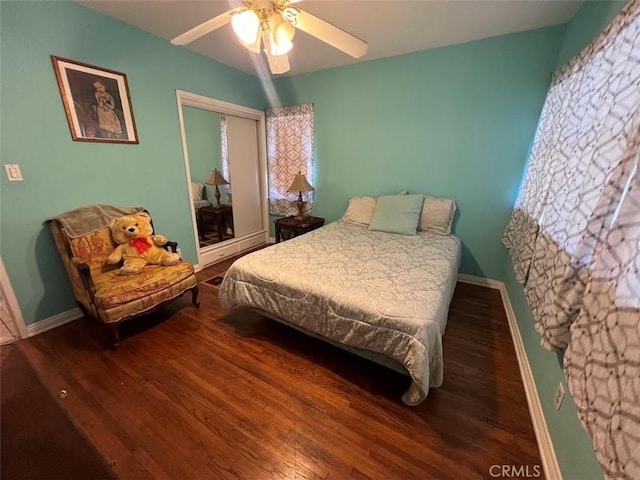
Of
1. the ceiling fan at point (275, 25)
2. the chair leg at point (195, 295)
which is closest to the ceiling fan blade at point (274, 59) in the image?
the ceiling fan at point (275, 25)

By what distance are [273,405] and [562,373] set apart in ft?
4.87

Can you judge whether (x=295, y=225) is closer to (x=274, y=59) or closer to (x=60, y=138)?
(x=274, y=59)

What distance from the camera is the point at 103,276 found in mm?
2055

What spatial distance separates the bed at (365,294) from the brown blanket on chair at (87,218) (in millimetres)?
1232

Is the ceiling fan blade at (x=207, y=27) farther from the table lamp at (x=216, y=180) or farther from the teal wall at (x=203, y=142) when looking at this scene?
the table lamp at (x=216, y=180)

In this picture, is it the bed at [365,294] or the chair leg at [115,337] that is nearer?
the bed at [365,294]

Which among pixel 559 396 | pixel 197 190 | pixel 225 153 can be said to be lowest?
pixel 559 396

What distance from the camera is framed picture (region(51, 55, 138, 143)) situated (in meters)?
2.01

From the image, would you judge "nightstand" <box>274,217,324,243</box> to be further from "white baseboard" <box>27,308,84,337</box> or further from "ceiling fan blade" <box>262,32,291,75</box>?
"white baseboard" <box>27,308,84,337</box>

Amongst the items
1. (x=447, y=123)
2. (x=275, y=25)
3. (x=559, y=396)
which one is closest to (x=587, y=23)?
(x=447, y=123)

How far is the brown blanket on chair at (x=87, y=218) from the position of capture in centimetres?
200

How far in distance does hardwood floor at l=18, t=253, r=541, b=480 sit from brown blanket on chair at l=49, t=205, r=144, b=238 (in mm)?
837

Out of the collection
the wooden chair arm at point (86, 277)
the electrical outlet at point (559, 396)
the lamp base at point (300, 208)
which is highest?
the lamp base at point (300, 208)

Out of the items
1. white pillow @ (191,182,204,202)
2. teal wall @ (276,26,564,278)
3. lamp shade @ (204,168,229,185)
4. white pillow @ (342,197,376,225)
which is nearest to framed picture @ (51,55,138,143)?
white pillow @ (191,182,204,202)
